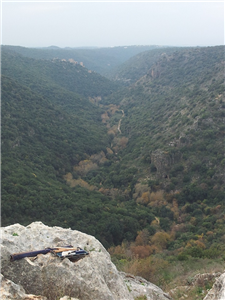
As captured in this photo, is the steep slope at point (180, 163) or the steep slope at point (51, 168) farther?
the steep slope at point (180, 163)

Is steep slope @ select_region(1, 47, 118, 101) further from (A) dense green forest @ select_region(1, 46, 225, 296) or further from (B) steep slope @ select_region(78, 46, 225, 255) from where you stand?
(B) steep slope @ select_region(78, 46, 225, 255)

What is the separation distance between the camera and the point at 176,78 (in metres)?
104

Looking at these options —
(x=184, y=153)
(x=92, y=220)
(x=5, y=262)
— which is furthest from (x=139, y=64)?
(x=5, y=262)

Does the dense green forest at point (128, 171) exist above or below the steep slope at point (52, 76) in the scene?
below

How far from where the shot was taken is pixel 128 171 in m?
55.4

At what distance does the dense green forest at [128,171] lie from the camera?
33094mm

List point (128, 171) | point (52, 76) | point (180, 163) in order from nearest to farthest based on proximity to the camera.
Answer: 1. point (180, 163)
2. point (128, 171)
3. point (52, 76)

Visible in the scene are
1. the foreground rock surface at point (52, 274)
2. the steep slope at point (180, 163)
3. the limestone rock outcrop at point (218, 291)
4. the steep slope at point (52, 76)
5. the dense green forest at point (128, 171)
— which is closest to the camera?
the limestone rock outcrop at point (218, 291)

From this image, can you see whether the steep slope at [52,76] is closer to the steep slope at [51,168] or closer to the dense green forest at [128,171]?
the dense green forest at [128,171]

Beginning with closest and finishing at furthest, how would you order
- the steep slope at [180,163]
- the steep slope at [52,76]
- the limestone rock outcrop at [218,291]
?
the limestone rock outcrop at [218,291] → the steep slope at [180,163] → the steep slope at [52,76]

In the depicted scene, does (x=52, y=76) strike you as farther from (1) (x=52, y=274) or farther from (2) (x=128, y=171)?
(1) (x=52, y=274)

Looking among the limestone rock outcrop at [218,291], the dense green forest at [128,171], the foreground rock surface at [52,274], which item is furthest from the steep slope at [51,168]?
the limestone rock outcrop at [218,291]

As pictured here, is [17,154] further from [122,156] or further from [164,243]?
[164,243]

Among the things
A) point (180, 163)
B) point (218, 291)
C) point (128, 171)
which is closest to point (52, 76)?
point (128, 171)
